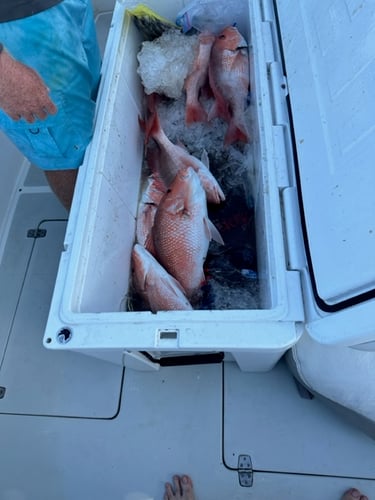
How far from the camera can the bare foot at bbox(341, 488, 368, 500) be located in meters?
1.26

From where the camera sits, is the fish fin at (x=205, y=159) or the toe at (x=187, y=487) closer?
the toe at (x=187, y=487)

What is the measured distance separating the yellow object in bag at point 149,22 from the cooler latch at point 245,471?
2.10 meters

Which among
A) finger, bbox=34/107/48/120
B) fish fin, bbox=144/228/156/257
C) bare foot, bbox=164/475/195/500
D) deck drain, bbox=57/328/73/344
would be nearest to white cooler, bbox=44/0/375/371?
deck drain, bbox=57/328/73/344

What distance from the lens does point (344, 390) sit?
3.72 feet

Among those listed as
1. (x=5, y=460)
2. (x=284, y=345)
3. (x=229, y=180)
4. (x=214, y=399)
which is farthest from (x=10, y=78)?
(x=5, y=460)

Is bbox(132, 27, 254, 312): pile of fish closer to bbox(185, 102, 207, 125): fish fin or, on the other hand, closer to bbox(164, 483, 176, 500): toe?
bbox(185, 102, 207, 125): fish fin

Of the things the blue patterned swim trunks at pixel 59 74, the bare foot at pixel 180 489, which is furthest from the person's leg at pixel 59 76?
the bare foot at pixel 180 489

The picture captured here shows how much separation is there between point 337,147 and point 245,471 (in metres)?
1.26

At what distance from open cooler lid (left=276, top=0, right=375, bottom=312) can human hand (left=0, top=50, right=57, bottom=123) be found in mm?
867

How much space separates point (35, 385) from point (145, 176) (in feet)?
3.83

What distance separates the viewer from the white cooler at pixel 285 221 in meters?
0.84

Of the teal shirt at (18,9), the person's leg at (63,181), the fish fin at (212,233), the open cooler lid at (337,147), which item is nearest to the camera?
the open cooler lid at (337,147)

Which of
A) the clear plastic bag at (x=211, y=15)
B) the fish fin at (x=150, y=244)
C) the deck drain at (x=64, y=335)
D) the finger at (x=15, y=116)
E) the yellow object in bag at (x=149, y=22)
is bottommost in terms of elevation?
the deck drain at (x=64, y=335)

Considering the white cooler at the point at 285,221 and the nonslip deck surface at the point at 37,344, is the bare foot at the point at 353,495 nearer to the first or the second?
the white cooler at the point at 285,221
